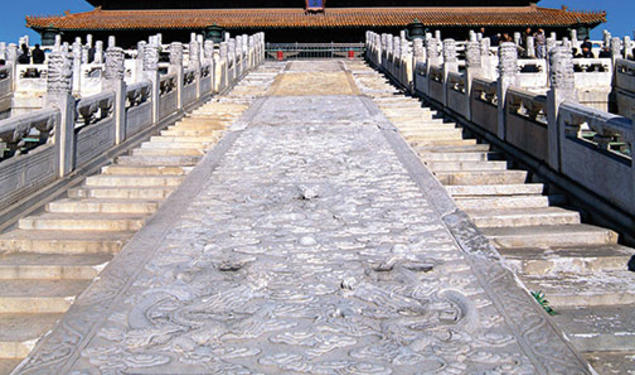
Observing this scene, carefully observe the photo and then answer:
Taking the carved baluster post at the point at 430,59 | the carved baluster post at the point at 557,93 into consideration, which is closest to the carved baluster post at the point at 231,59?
the carved baluster post at the point at 430,59

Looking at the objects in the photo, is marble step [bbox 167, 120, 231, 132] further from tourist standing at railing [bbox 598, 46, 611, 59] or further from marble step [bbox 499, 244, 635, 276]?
tourist standing at railing [bbox 598, 46, 611, 59]

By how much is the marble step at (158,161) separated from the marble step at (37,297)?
3588 mm

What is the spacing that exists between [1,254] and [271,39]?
2747 centimetres

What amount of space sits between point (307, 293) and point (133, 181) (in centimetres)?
383

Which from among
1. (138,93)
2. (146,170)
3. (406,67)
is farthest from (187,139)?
(406,67)

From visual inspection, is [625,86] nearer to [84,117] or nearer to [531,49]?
[531,49]

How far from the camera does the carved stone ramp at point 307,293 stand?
139 inches

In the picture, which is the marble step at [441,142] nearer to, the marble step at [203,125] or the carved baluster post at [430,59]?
the marble step at [203,125]

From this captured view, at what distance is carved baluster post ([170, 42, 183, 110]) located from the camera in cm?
1217

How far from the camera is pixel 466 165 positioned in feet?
25.9

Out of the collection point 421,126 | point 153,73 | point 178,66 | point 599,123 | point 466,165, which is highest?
point 178,66

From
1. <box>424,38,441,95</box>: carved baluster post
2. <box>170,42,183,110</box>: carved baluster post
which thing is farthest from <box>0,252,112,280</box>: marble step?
<box>424,38,441,95</box>: carved baluster post

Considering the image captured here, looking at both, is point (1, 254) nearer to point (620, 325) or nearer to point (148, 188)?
point (148, 188)

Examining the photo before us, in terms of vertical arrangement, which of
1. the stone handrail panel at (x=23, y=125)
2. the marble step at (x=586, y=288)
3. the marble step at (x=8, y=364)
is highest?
the stone handrail panel at (x=23, y=125)
